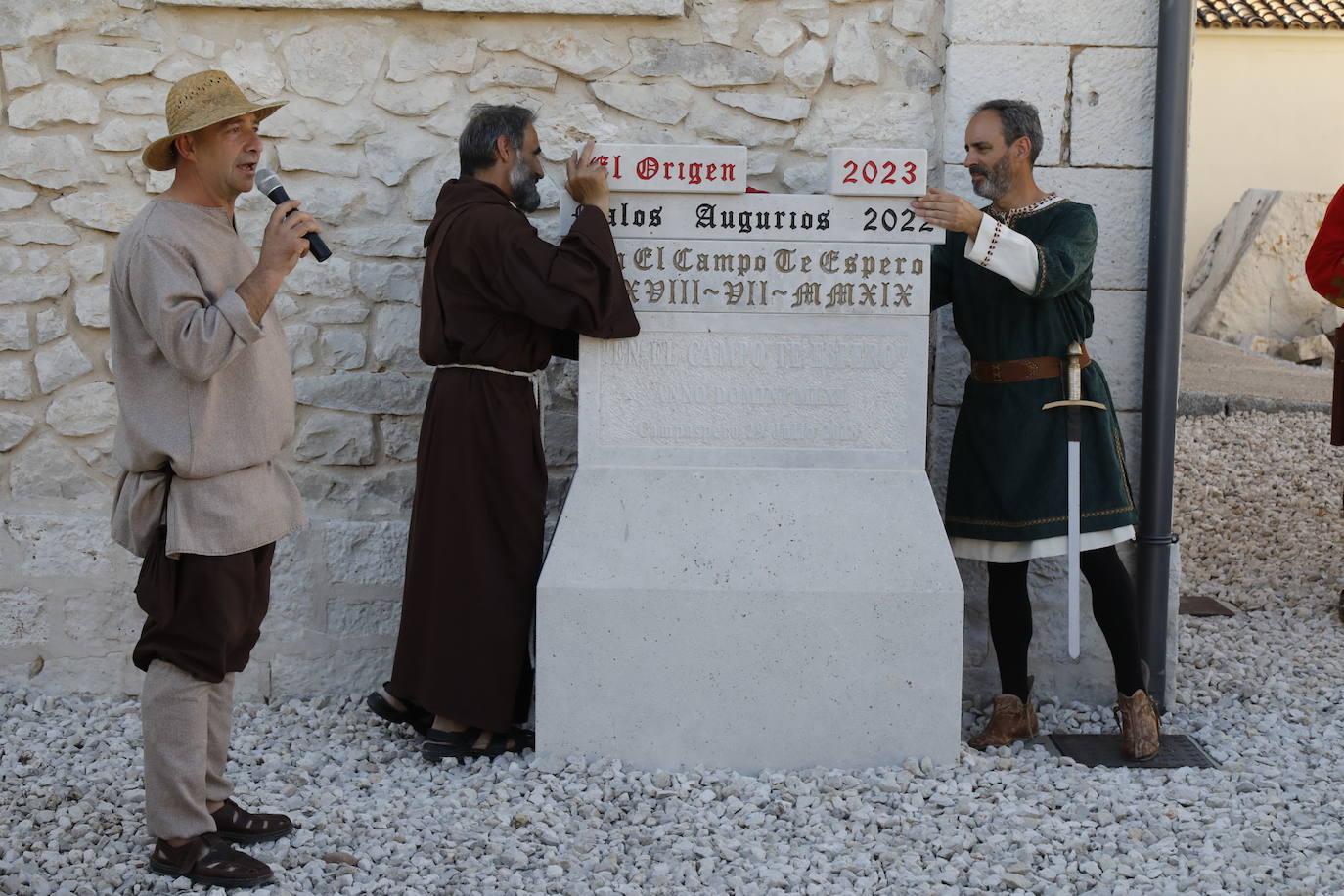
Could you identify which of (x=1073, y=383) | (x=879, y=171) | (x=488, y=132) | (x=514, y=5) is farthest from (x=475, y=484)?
(x=1073, y=383)

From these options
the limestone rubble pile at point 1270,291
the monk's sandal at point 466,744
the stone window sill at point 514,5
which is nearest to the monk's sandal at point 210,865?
the monk's sandal at point 466,744

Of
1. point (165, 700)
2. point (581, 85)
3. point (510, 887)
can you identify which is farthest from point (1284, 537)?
point (165, 700)

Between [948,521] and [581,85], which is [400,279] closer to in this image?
[581,85]

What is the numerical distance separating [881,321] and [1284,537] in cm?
Answer: 401

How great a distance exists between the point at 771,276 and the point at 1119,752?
161cm

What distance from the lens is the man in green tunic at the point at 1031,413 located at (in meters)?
3.55

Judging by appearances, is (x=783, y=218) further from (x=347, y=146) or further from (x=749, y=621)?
(x=347, y=146)

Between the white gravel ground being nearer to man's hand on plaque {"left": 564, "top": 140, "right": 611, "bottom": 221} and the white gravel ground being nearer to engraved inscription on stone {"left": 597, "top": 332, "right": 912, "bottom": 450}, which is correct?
engraved inscription on stone {"left": 597, "top": 332, "right": 912, "bottom": 450}

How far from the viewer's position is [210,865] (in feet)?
8.94

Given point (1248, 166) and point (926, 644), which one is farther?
point (1248, 166)

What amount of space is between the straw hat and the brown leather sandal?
1400 mm

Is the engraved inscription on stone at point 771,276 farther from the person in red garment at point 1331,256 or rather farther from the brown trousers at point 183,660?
the person in red garment at point 1331,256

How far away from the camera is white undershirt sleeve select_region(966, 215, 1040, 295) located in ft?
11.0

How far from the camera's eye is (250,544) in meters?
2.72
